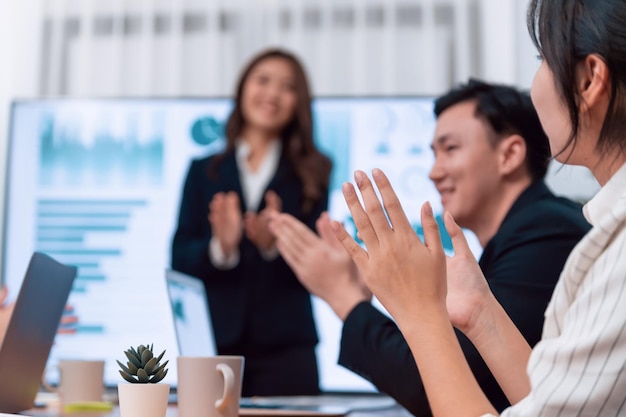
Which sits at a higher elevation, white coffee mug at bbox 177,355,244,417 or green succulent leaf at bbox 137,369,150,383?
green succulent leaf at bbox 137,369,150,383

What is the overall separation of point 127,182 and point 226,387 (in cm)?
226

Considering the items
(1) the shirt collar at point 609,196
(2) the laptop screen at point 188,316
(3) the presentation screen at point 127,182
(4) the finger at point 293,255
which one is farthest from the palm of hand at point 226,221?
(1) the shirt collar at point 609,196

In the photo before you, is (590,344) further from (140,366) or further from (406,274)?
(140,366)

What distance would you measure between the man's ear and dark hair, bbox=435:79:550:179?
0.01m

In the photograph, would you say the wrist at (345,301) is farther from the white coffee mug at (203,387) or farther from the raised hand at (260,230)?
the raised hand at (260,230)

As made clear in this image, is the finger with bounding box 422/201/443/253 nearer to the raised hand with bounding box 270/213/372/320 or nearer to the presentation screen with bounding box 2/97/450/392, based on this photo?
the raised hand with bounding box 270/213/372/320

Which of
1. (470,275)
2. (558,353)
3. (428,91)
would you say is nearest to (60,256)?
(428,91)

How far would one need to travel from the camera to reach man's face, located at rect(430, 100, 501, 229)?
172cm

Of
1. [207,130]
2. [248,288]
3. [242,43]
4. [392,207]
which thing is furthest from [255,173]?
[392,207]

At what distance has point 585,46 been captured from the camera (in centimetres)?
89

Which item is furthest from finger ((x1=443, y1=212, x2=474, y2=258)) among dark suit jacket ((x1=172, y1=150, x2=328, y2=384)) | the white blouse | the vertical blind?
the vertical blind

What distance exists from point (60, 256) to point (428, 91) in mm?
1637

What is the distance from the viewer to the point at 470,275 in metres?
1.08

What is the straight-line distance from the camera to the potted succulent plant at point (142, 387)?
98cm
